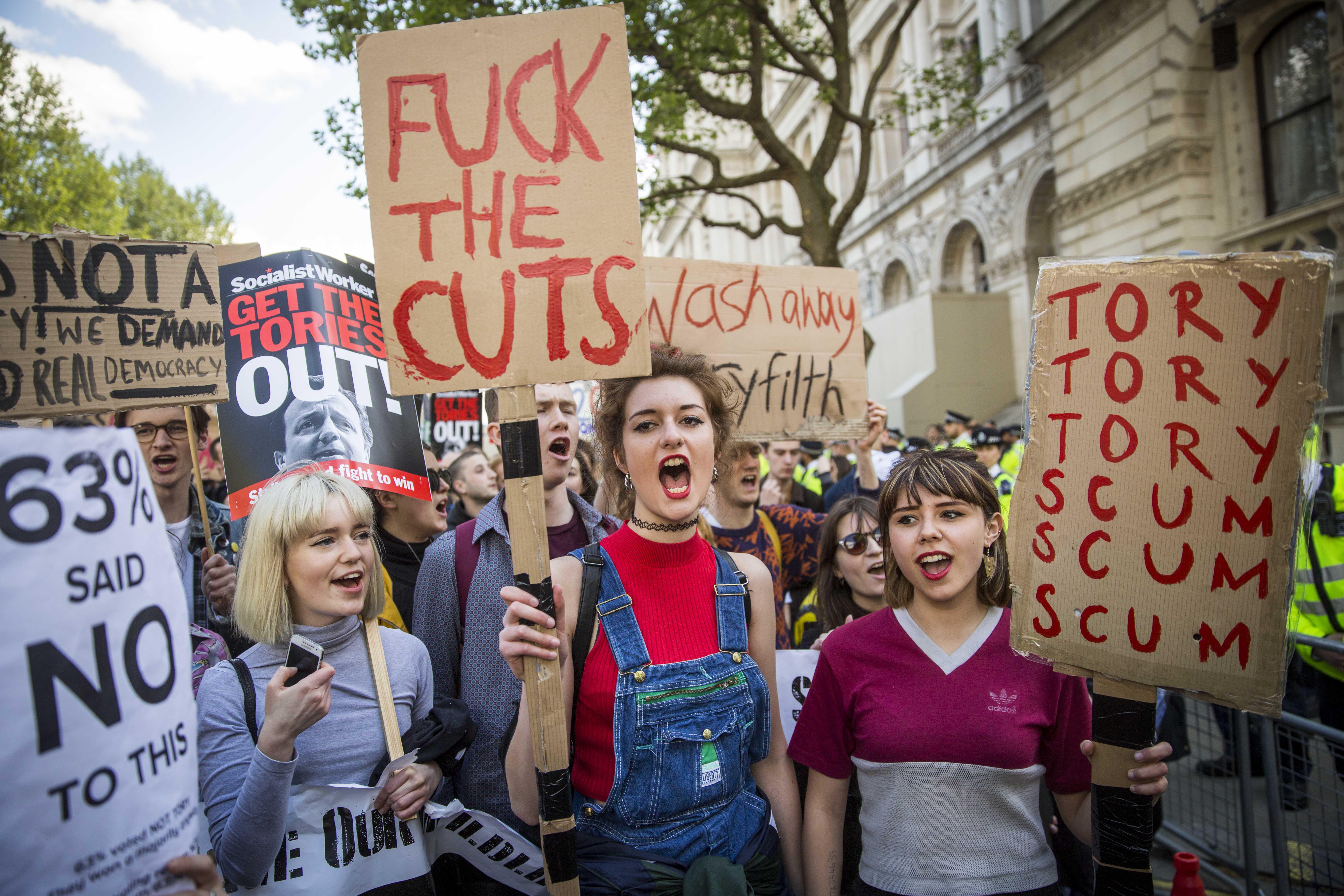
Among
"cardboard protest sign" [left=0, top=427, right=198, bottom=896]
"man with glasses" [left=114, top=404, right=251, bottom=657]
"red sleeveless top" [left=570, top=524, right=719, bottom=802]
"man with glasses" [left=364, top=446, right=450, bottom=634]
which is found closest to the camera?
"cardboard protest sign" [left=0, top=427, right=198, bottom=896]

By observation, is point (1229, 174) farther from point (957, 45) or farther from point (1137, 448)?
point (1137, 448)

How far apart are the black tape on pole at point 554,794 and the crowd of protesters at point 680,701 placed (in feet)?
0.41

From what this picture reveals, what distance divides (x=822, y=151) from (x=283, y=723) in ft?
32.7

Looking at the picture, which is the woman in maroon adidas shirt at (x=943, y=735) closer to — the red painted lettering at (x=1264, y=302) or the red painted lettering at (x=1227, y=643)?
the red painted lettering at (x=1227, y=643)

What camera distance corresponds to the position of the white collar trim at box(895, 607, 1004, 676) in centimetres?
198

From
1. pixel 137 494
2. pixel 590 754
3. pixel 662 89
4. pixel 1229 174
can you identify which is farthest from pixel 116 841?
pixel 1229 174

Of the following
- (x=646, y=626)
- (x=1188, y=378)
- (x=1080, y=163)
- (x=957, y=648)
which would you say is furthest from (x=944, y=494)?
(x=1080, y=163)

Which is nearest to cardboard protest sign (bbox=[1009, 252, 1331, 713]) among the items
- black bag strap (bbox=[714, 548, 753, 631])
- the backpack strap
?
black bag strap (bbox=[714, 548, 753, 631])

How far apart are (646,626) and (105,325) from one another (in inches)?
73.2

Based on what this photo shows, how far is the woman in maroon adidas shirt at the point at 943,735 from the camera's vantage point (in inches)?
73.7

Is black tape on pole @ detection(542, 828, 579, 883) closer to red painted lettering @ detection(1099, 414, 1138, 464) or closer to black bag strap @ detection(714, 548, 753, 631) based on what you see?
black bag strap @ detection(714, 548, 753, 631)

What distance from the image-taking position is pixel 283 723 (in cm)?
174

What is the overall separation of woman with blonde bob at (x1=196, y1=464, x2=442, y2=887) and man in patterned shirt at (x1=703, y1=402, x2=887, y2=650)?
157 cm

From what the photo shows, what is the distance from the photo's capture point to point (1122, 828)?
5.69ft
